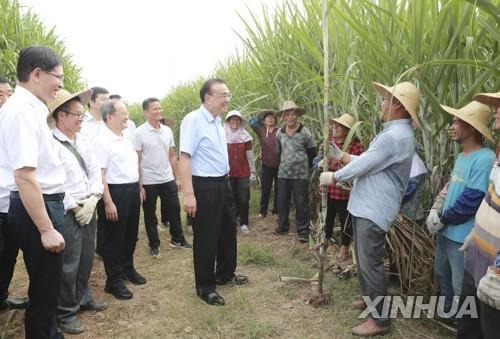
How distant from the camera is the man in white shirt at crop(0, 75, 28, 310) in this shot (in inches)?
87.2

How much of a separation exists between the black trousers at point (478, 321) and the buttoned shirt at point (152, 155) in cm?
288

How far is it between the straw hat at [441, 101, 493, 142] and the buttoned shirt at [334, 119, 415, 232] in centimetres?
31

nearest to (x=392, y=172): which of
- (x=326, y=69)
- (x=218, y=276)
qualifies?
(x=326, y=69)

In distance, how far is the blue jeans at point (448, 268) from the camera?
6.56 ft

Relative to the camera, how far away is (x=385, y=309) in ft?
Result: 7.29

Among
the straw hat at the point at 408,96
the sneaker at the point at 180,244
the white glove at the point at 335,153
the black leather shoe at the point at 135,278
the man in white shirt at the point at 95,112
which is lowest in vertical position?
the sneaker at the point at 180,244

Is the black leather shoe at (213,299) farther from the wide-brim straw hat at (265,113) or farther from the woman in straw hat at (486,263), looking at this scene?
the wide-brim straw hat at (265,113)

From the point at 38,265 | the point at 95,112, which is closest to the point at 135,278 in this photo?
the point at 38,265

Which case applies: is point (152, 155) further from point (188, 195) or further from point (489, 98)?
point (489, 98)

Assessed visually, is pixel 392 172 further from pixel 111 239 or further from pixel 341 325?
pixel 111 239

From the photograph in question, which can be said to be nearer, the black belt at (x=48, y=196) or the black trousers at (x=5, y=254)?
the black belt at (x=48, y=196)

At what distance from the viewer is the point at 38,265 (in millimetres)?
1768

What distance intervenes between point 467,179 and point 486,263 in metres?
0.54

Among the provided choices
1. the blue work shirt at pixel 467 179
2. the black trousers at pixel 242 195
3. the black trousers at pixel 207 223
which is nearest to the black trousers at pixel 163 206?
the black trousers at pixel 242 195
